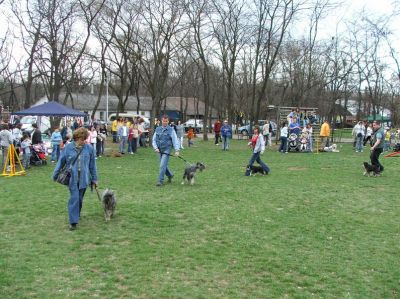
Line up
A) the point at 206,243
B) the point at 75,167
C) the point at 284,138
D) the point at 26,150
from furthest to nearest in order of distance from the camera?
the point at 284,138
the point at 26,150
the point at 75,167
the point at 206,243

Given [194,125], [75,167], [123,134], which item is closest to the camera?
[75,167]

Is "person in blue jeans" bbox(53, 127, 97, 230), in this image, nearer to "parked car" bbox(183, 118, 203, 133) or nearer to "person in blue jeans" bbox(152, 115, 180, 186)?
"person in blue jeans" bbox(152, 115, 180, 186)

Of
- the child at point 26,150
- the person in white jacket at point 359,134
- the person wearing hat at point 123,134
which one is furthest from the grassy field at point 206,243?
the person in white jacket at point 359,134

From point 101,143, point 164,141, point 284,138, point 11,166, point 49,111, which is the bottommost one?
point 11,166

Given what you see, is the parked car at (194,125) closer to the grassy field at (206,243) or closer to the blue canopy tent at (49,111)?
the blue canopy tent at (49,111)

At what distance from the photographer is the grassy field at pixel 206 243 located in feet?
16.3

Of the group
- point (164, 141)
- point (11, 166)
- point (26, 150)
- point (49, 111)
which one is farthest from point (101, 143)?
point (164, 141)

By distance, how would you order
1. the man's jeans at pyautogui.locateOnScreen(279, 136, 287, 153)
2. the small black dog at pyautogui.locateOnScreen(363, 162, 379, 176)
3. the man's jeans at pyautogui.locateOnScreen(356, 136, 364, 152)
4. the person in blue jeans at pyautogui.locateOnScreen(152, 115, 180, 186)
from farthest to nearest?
the man's jeans at pyautogui.locateOnScreen(356, 136, 364, 152) < the man's jeans at pyautogui.locateOnScreen(279, 136, 287, 153) < the small black dog at pyautogui.locateOnScreen(363, 162, 379, 176) < the person in blue jeans at pyautogui.locateOnScreen(152, 115, 180, 186)

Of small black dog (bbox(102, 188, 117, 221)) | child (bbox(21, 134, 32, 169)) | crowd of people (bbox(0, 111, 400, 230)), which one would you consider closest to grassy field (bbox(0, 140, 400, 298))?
small black dog (bbox(102, 188, 117, 221))

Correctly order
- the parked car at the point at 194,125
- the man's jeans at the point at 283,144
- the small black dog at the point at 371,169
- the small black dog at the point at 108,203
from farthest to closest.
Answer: the parked car at the point at 194,125
the man's jeans at the point at 283,144
the small black dog at the point at 371,169
the small black dog at the point at 108,203

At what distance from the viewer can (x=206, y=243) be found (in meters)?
6.59

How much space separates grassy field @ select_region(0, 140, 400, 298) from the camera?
4977 mm

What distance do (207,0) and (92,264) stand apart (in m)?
26.8

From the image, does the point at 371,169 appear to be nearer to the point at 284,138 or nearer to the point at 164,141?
the point at 164,141
